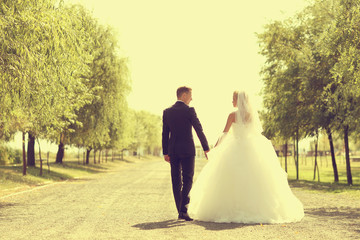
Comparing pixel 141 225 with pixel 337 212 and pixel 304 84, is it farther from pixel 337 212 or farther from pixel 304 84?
pixel 304 84

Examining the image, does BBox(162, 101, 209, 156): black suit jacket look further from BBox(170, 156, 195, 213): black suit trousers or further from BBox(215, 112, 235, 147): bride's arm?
BBox(215, 112, 235, 147): bride's arm

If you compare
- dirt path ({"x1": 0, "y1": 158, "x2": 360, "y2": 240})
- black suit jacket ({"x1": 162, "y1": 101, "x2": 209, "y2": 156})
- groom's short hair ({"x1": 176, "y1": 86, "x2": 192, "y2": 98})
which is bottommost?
dirt path ({"x1": 0, "y1": 158, "x2": 360, "y2": 240})

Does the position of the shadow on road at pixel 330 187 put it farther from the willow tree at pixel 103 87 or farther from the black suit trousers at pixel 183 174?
the willow tree at pixel 103 87

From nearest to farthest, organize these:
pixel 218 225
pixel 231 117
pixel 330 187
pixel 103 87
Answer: pixel 218 225, pixel 231 117, pixel 330 187, pixel 103 87

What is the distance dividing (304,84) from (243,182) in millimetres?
14671

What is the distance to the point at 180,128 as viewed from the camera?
8492 millimetres

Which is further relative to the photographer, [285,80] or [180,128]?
[285,80]

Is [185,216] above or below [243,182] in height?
below

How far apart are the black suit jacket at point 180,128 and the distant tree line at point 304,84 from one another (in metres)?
10.8

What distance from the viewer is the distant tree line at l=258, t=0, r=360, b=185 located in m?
20.4

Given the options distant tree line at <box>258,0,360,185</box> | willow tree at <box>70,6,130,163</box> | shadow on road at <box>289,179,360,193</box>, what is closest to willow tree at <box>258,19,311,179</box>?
distant tree line at <box>258,0,360,185</box>

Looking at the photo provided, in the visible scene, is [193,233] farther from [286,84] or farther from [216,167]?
[286,84]

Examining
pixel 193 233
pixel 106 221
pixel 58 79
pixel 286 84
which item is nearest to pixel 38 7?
pixel 58 79

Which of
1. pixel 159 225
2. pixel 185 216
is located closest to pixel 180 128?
pixel 185 216
